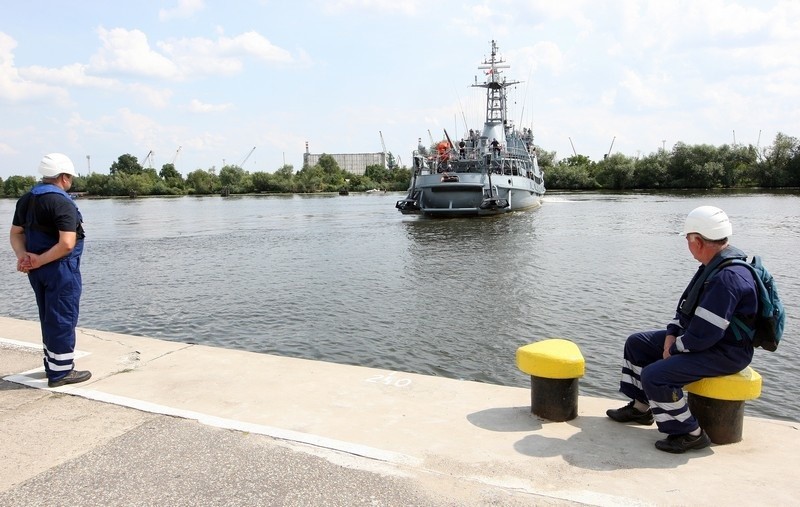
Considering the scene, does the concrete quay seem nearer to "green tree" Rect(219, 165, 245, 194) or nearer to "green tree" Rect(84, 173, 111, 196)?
"green tree" Rect(219, 165, 245, 194)

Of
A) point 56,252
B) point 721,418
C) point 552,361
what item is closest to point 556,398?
point 552,361

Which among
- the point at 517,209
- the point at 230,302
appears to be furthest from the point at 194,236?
the point at 517,209

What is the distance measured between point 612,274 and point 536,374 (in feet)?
45.9

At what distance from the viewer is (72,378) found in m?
5.37

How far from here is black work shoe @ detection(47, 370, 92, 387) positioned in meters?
5.29

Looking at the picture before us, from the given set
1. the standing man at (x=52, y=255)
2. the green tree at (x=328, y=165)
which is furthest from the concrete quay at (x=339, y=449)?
the green tree at (x=328, y=165)

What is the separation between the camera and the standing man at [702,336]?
12.4 ft

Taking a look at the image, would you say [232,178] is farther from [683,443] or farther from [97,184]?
[683,443]

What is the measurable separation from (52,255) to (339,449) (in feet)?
10.8

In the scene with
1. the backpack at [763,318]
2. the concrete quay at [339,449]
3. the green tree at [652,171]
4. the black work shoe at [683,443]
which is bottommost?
the concrete quay at [339,449]

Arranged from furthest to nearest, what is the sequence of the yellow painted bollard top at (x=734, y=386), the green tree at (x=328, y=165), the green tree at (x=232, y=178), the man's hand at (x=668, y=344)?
the green tree at (x=328, y=165) → the green tree at (x=232, y=178) → the man's hand at (x=668, y=344) → the yellow painted bollard top at (x=734, y=386)

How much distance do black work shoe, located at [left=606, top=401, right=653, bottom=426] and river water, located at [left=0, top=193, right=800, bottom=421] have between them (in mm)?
3378

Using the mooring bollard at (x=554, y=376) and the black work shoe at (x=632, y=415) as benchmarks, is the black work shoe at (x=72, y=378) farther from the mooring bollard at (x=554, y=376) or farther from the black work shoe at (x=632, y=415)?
the black work shoe at (x=632, y=415)

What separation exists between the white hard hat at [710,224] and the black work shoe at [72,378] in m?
5.49
